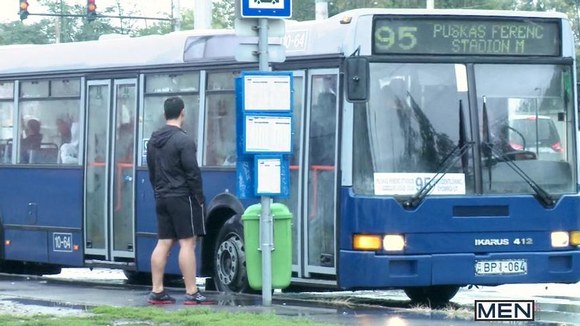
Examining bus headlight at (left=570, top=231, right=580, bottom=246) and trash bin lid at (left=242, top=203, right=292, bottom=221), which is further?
bus headlight at (left=570, top=231, right=580, bottom=246)

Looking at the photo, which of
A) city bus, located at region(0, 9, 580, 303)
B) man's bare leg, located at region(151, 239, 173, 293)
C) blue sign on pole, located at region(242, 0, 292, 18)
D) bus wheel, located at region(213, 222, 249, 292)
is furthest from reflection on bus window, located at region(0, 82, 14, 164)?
blue sign on pole, located at region(242, 0, 292, 18)

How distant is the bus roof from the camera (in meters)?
16.7

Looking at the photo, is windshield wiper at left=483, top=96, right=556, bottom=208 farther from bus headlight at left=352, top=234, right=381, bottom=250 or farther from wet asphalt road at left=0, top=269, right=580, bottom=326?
bus headlight at left=352, top=234, right=381, bottom=250

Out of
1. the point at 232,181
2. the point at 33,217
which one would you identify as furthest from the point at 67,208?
the point at 232,181

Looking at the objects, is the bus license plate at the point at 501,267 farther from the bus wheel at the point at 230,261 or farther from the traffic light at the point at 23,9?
the traffic light at the point at 23,9

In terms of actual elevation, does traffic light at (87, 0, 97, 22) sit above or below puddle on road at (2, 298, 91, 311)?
above

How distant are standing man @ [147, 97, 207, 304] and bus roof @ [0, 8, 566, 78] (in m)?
1.68

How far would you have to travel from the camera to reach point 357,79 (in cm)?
1606


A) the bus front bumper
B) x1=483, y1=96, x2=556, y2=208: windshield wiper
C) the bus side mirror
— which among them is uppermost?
the bus side mirror

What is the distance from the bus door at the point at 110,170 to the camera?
65.8ft

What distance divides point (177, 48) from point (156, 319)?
6.15 metres

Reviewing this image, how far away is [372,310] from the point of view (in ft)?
51.2

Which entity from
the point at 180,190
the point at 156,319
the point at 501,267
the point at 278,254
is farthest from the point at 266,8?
the point at 501,267

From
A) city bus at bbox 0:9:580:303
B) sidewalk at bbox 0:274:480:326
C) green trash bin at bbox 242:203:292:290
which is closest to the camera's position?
sidewalk at bbox 0:274:480:326
